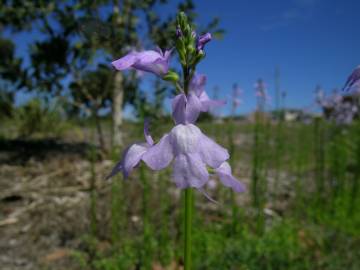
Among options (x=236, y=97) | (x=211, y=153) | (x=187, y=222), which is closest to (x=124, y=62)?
(x=211, y=153)

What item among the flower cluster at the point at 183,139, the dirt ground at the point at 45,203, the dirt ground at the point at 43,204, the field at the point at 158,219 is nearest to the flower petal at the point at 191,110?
the flower cluster at the point at 183,139

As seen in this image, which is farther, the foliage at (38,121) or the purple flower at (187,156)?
the foliage at (38,121)

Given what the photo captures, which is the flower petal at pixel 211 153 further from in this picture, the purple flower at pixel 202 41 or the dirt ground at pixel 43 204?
the dirt ground at pixel 43 204

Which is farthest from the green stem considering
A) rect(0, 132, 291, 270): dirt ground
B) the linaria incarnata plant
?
rect(0, 132, 291, 270): dirt ground

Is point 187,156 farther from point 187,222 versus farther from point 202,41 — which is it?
point 202,41

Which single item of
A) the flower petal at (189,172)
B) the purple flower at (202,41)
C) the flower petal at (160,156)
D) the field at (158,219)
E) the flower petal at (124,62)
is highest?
the purple flower at (202,41)

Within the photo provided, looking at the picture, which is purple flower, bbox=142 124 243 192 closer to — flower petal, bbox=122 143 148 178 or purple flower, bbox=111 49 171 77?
flower petal, bbox=122 143 148 178

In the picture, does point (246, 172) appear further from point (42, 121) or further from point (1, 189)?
point (42, 121)
